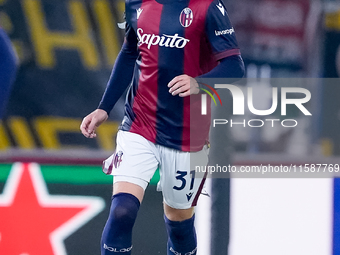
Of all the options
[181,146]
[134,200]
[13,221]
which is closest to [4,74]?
[134,200]

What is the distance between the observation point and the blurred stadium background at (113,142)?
2543mm

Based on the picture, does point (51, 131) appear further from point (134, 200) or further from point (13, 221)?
point (134, 200)

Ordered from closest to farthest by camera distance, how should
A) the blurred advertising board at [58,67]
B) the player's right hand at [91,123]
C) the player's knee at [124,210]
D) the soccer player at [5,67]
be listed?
the soccer player at [5,67]
the player's knee at [124,210]
the player's right hand at [91,123]
the blurred advertising board at [58,67]

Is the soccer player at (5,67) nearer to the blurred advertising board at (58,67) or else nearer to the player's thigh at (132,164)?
the player's thigh at (132,164)

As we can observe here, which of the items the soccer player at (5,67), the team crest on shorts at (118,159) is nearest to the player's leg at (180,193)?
the team crest on shorts at (118,159)

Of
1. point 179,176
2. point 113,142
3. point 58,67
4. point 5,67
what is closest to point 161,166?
point 179,176

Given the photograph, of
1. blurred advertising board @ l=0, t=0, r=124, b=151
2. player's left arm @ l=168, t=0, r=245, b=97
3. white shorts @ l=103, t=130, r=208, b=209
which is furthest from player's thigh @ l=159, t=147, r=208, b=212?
blurred advertising board @ l=0, t=0, r=124, b=151

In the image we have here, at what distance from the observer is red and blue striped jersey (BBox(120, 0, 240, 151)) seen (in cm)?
207

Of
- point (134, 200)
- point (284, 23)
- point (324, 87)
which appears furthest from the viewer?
point (284, 23)

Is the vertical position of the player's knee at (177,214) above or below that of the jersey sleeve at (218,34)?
below

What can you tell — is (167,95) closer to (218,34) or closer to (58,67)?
(218,34)

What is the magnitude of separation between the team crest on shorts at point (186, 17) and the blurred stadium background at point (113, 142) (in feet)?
2.76

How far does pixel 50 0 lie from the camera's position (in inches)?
150

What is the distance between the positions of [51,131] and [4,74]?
279cm
